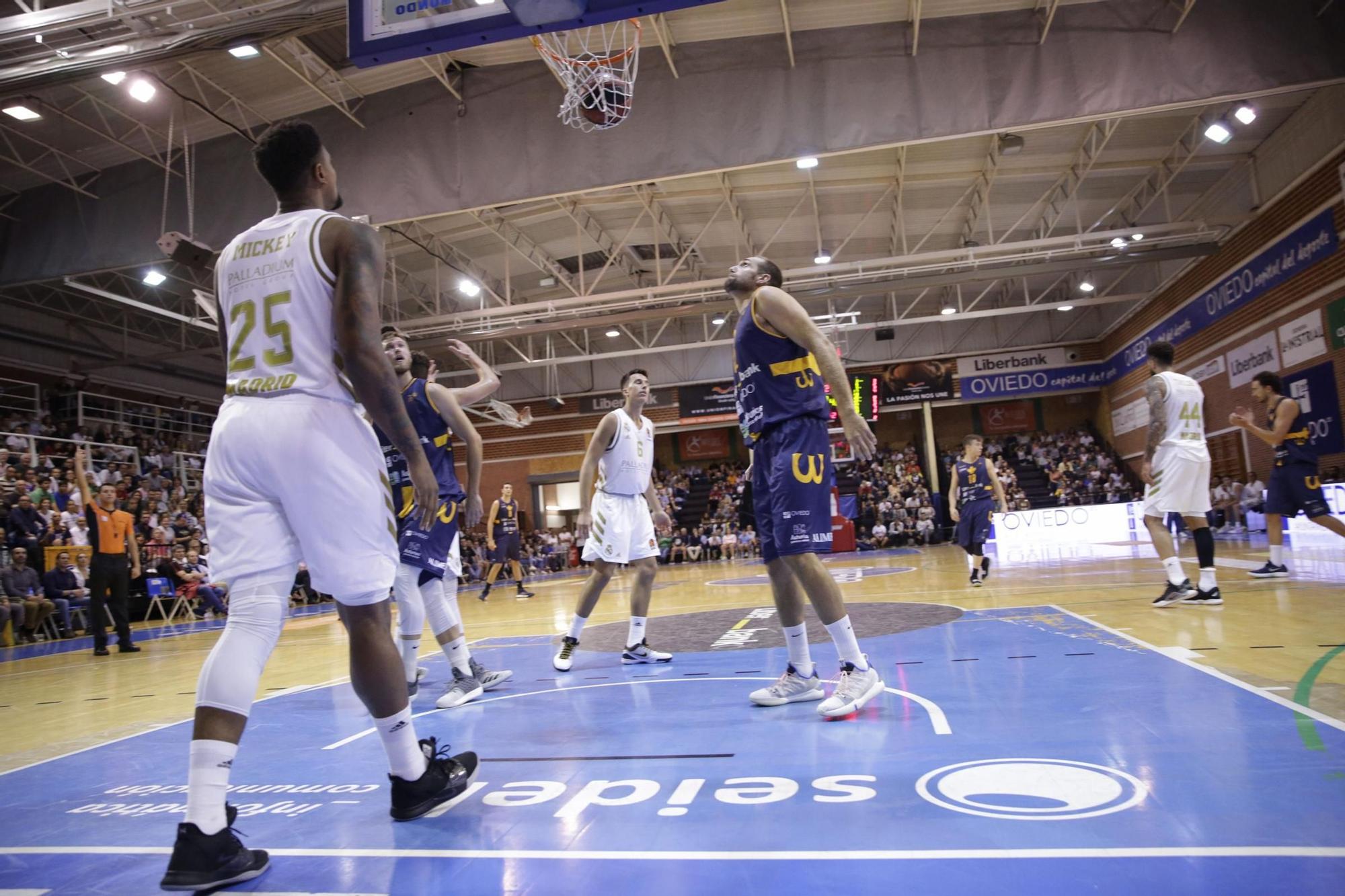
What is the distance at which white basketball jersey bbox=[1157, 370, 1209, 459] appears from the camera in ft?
20.4

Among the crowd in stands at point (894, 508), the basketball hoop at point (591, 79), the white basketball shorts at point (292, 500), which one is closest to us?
the white basketball shorts at point (292, 500)

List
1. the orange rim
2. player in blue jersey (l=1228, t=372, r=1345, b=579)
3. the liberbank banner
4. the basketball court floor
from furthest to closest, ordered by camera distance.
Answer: the liberbank banner → the orange rim → player in blue jersey (l=1228, t=372, r=1345, b=579) → the basketball court floor

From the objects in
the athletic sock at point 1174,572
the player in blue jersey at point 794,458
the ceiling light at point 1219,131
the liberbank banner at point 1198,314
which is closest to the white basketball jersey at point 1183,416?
the athletic sock at point 1174,572

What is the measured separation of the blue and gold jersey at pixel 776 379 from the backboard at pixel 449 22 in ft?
7.70

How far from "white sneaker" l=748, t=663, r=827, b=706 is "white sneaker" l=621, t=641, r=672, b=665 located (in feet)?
4.88

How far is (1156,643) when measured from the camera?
4266mm

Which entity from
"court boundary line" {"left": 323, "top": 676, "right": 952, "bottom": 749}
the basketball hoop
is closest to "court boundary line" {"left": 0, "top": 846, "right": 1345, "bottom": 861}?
"court boundary line" {"left": 323, "top": 676, "right": 952, "bottom": 749}

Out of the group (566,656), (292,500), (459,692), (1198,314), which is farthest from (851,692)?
(1198,314)

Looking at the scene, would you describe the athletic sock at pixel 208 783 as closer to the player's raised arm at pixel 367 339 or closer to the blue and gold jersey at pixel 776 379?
the player's raised arm at pixel 367 339

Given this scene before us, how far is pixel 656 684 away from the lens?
4.37m

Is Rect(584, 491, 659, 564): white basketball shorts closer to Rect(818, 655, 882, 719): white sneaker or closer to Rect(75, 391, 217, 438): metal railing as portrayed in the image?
Rect(818, 655, 882, 719): white sneaker

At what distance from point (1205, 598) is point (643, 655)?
13.6 ft

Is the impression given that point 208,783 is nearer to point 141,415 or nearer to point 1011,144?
point 1011,144

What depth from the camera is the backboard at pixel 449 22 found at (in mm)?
5043
